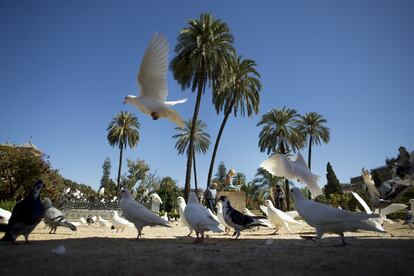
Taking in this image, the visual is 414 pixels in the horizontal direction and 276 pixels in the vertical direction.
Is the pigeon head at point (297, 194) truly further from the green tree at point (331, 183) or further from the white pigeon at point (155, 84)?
the green tree at point (331, 183)

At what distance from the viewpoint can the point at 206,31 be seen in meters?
24.7

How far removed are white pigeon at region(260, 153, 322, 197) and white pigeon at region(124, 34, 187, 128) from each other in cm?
358

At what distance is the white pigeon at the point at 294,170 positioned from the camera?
785 cm

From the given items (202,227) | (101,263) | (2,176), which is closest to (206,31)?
(2,176)

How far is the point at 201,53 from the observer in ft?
77.3

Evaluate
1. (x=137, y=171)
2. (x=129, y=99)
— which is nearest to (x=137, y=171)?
(x=137, y=171)

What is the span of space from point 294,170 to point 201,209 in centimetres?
317

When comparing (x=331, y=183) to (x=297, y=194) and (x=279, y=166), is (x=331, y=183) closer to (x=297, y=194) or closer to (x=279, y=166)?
(x=279, y=166)

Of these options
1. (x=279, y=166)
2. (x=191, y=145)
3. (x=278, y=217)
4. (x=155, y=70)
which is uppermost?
(x=191, y=145)

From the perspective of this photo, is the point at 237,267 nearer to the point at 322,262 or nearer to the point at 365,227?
the point at 322,262

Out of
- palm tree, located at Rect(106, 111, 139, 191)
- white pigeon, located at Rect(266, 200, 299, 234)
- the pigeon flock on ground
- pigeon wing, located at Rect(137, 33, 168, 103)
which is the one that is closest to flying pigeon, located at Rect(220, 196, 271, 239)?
the pigeon flock on ground

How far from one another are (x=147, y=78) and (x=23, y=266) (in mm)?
7029

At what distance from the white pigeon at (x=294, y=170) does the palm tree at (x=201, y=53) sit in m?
15.0

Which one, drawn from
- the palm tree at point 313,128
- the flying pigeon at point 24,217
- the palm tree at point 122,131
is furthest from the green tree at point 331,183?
the flying pigeon at point 24,217
